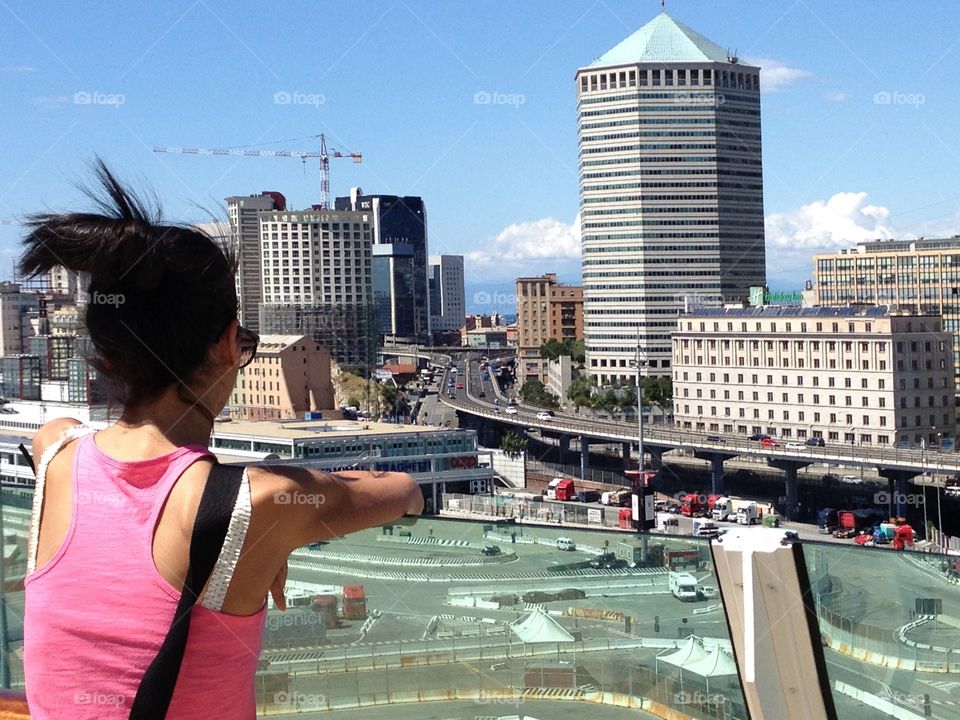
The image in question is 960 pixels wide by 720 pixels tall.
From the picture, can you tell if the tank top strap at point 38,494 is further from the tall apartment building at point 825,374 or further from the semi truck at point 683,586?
the tall apartment building at point 825,374

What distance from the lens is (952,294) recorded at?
1073 inches

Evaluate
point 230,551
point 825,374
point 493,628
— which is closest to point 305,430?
point 825,374

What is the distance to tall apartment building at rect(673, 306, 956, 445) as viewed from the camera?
21.5 m

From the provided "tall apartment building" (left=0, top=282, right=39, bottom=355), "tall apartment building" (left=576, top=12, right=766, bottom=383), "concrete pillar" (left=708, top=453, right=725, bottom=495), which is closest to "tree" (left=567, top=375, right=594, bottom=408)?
"tall apartment building" (left=576, top=12, right=766, bottom=383)

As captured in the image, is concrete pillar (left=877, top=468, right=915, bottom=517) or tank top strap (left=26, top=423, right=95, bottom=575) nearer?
tank top strap (left=26, top=423, right=95, bottom=575)

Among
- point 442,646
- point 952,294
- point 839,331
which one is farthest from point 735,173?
point 442,646

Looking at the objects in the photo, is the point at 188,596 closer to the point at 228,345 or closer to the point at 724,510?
the point at 228,345

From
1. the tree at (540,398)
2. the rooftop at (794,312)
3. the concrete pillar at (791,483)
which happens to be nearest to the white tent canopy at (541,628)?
the concrete pillar at (791,483)

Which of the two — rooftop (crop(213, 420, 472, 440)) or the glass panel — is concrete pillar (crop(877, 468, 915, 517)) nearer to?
rooftop (crop(213, 420, 472, 440))

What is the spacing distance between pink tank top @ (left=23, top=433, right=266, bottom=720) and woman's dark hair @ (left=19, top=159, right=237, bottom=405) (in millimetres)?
63

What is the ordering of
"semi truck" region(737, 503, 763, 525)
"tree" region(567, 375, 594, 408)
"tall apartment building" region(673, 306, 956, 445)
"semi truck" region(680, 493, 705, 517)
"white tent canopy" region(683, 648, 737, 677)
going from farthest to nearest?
1. "tree" region(567, 375, 594, 408)
2. "tall apartment building" region(673, 306, 956, 445)
3. "semi truck" region(680, 493, 705, 517)
4. "semi truck" region(737, 503, 763, 525)
5. "white tent canopy" region(683, 648, 737, 677)

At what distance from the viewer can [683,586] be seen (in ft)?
4.32

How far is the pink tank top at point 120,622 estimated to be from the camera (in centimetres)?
64

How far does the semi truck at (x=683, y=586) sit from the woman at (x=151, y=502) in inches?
25.3
